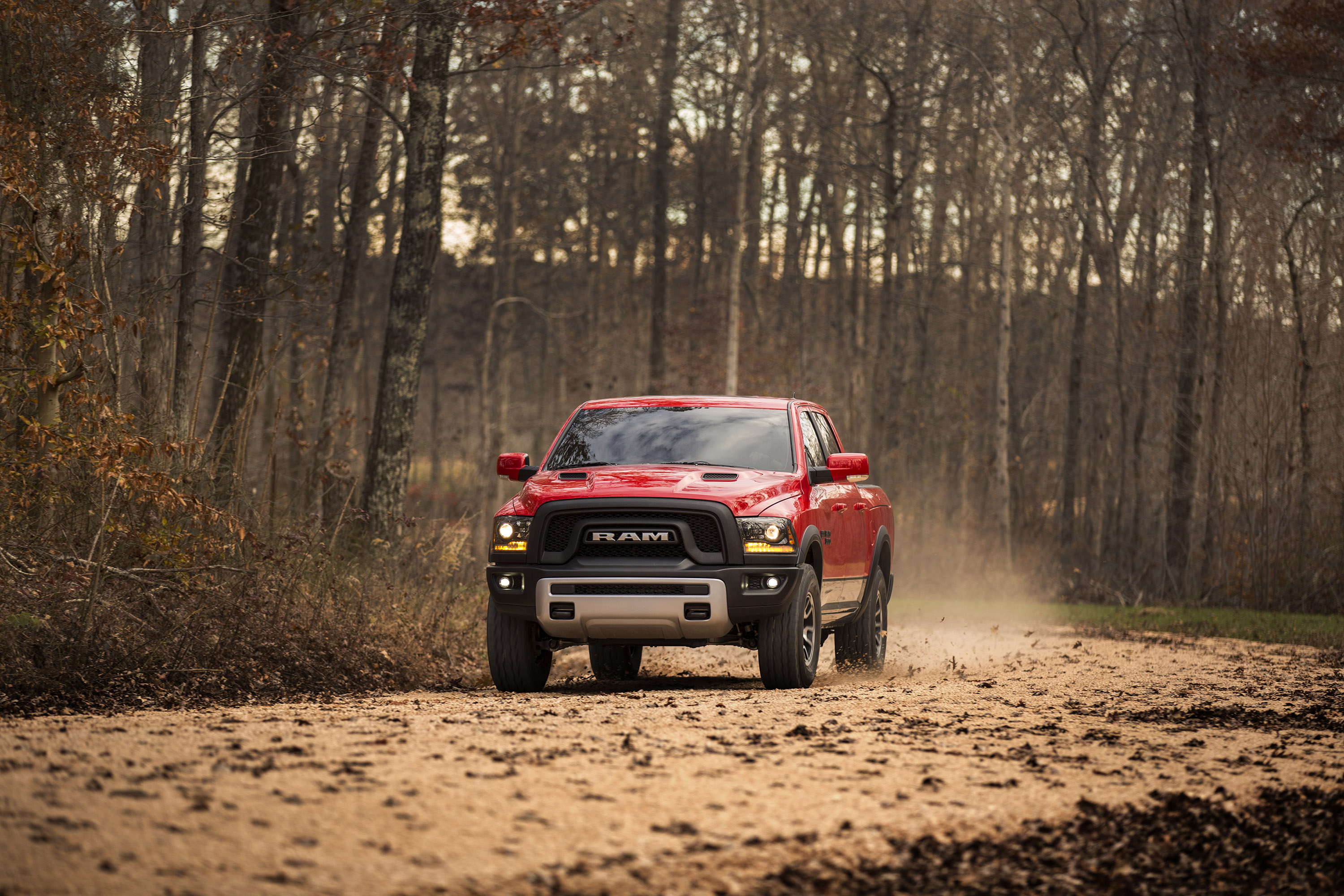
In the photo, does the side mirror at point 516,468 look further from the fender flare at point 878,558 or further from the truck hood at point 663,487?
the fender flare at point 878,558

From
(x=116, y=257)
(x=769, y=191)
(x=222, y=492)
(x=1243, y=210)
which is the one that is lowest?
(x=222, y=492)

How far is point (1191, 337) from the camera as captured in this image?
25.5 m

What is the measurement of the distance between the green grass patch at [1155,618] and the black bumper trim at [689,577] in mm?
8898

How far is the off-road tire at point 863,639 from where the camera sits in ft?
38.9

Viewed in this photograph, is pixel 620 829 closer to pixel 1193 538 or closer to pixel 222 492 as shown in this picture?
pixel 222 492

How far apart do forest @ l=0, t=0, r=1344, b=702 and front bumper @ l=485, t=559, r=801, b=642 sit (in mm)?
2240

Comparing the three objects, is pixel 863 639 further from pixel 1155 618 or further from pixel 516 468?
pixel 1155 618

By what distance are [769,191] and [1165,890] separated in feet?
126

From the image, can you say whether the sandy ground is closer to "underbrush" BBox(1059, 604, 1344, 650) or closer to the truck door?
the truck door

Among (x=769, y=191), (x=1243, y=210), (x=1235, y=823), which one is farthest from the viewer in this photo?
Result: (x=769, y=191)

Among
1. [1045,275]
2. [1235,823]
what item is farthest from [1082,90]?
[1235,823]

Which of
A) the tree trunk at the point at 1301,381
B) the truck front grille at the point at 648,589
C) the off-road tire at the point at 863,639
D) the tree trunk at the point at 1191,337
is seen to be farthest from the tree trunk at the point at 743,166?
the truck front grille at the point at 648,589

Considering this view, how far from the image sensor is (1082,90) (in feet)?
98.9

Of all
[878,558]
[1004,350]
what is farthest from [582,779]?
[1004,350]
